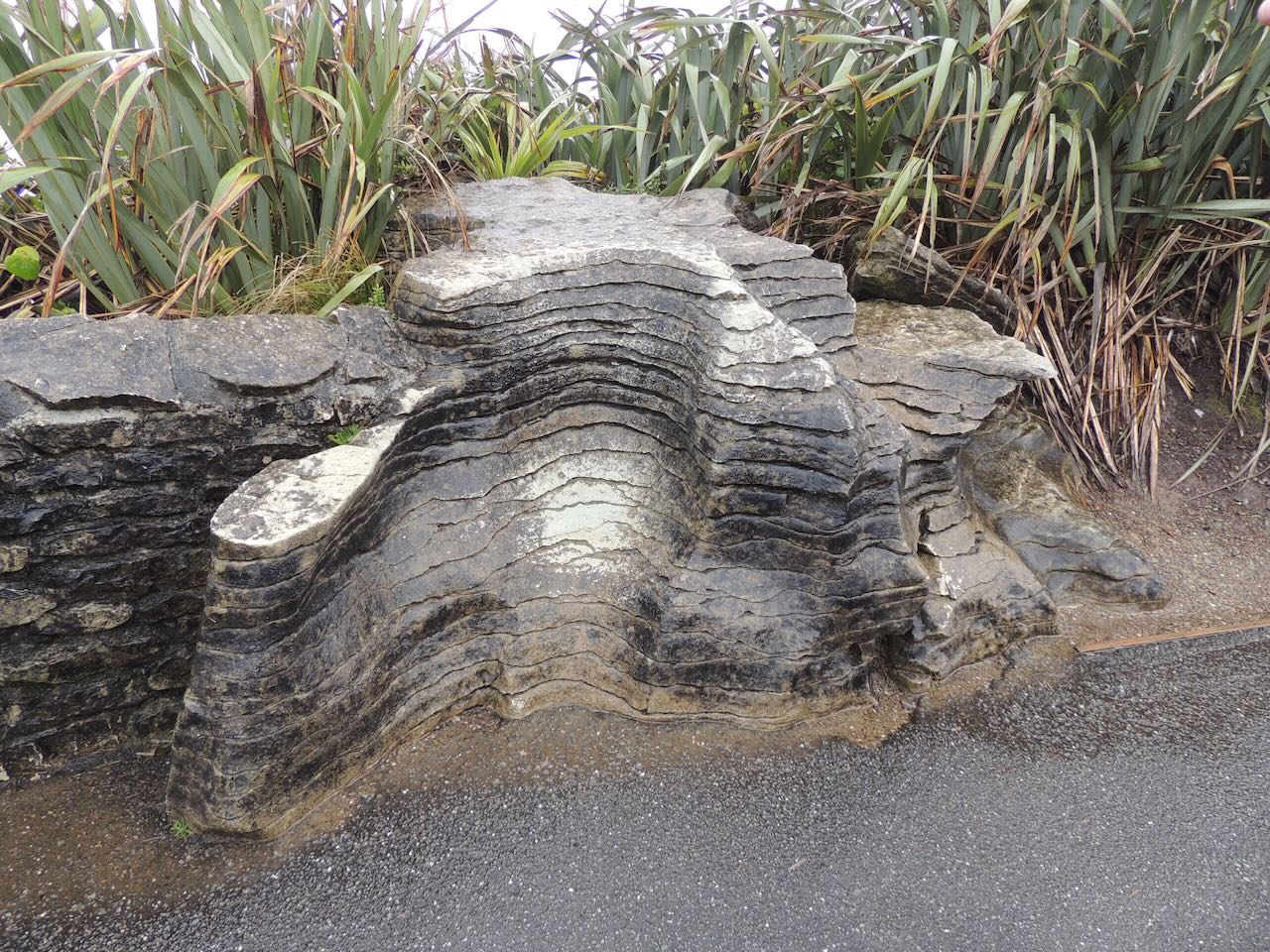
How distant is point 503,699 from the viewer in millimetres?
2311

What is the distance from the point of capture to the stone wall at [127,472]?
72.6 inches

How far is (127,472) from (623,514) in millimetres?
1206

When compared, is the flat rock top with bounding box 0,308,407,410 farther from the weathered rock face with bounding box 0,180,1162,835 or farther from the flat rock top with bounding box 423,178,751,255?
the flat rock top with bounding box 423,178,751,255

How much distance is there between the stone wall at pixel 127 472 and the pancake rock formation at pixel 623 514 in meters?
0.18

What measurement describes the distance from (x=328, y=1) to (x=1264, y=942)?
3.42 meters

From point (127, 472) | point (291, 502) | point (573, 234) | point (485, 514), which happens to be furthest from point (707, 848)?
point (573, 234)

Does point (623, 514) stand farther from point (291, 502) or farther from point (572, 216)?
point (572, 216)

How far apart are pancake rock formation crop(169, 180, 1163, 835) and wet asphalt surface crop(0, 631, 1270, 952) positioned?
0.49 feet

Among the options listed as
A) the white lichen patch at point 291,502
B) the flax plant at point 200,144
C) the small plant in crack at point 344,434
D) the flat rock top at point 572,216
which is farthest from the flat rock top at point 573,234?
the white lichen patch at point 291,502

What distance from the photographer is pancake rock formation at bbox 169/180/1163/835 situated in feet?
7.08

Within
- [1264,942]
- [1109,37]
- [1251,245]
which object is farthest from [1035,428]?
[1264,942]

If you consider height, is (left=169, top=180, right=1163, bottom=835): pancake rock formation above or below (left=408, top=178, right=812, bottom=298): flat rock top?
below

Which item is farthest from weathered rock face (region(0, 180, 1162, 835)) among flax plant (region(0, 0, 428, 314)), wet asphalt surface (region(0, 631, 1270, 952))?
flax plant (region(0, 0, 428, 314))

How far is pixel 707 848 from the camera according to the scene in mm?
1963
